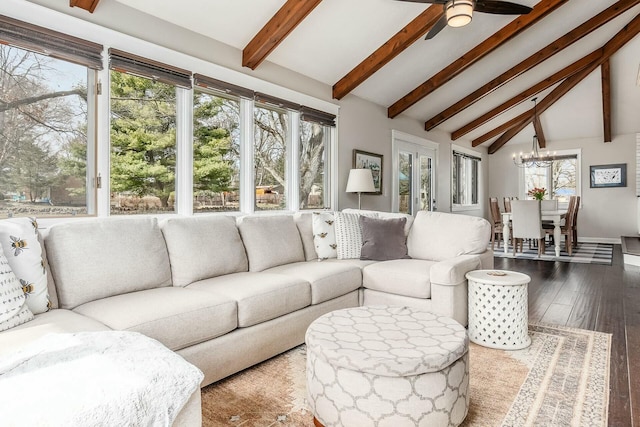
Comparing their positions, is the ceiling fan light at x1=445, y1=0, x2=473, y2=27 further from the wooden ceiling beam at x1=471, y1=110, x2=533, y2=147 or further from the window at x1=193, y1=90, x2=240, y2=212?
the wooden ceiling beam at x1=471, y1=110, x2=533, y2=147

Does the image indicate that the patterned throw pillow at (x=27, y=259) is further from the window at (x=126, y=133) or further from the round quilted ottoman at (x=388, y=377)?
the round quilted ottoman at (x=388, y=377)

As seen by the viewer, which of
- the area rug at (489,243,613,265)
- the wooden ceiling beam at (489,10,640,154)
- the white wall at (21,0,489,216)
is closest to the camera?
the white wall at (21,0,489,216)

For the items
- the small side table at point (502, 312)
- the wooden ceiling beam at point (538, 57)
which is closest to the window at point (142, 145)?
the small side table at point (502, 312)

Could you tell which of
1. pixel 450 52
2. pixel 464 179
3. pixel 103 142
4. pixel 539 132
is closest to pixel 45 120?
pixel 103 142

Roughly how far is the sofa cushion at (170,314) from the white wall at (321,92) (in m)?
1.87

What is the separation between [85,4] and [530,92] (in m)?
6.90

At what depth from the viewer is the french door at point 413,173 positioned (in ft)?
20.5

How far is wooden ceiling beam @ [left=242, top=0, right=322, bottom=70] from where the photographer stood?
3211mm

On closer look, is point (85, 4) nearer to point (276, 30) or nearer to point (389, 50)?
point (276, 30)

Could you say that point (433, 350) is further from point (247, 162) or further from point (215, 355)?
point (247, 162)

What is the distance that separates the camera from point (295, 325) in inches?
101

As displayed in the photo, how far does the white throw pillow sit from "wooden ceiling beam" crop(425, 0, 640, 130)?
3935 millimetres

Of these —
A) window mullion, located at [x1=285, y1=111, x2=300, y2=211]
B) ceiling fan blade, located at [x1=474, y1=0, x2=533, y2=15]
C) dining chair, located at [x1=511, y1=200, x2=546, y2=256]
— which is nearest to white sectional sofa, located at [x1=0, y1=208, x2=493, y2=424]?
window mullion, located at [x1=285, y1=111, x2=300, y2=211]

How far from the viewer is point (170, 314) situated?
1.90m
